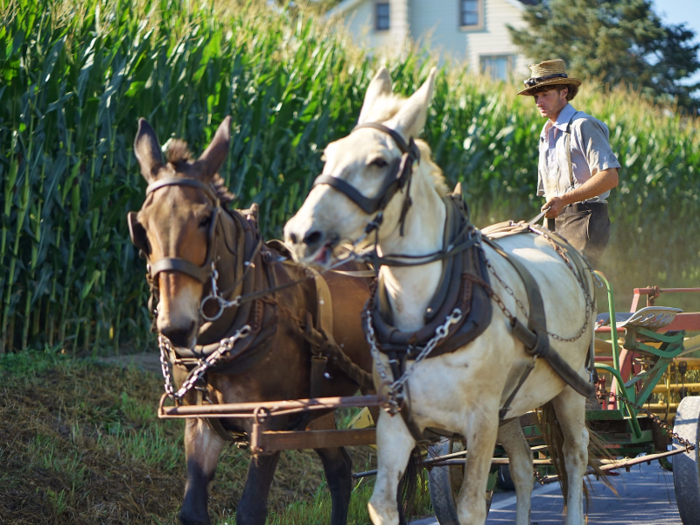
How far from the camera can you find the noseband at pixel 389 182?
3100mm

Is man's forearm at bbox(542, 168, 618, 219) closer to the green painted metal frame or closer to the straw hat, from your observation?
the green painted metal frame

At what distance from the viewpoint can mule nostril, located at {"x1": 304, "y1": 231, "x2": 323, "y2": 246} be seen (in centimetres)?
303

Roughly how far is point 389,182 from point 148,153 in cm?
119

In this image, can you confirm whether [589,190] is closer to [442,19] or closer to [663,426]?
[663,426]

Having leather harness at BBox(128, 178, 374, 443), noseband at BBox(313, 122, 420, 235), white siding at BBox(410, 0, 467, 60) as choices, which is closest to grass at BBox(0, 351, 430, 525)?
leather harness at BBox(128, 178, 374, 443)

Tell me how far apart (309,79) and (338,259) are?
6253 millimetres

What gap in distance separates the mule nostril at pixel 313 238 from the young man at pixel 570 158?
2535mm

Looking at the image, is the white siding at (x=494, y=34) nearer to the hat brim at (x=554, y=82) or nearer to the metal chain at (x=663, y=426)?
the hat brim at (x=554, y=82)

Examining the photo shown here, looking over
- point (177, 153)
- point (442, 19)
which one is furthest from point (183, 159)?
point (442, 19)

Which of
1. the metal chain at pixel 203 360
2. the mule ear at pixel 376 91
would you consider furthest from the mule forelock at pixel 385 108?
the metal chain at pixel 203 360

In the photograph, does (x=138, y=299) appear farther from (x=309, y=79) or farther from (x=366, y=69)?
(x=366, y=69)

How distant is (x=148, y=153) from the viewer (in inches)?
146

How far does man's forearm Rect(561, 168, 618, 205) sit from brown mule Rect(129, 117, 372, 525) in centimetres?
177

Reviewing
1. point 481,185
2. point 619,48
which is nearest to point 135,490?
point 481,185
